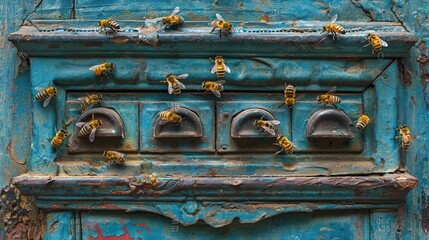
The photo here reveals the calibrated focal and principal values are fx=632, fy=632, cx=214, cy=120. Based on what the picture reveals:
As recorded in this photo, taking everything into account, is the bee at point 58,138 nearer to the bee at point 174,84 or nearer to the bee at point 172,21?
the bee at point 174,84

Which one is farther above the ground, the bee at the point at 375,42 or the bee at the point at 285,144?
the bee at the point at 375,42

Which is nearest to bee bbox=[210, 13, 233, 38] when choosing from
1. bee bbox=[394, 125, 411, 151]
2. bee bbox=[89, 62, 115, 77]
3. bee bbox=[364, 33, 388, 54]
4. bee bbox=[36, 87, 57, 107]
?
bee bbox=[89, 62, 115, 77]

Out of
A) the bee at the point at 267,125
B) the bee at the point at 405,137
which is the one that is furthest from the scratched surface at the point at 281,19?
the bee at the point at 267,125

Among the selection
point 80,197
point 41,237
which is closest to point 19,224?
point 41,237

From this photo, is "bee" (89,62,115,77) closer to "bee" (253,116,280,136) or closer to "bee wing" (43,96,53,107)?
"bee wing" (43,96,53,107)

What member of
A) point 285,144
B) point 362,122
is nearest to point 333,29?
point 362,122
